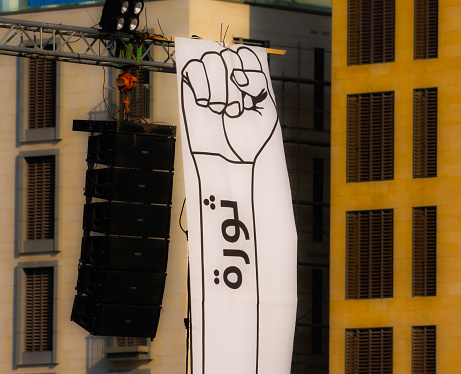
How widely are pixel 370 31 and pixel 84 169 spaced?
11.0 meters

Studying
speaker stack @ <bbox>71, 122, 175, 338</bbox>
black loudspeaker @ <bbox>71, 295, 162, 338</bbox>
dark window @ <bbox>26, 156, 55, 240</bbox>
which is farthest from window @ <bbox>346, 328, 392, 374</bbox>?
speaker stack @ <bbox>71, 122, 175, 338</bbox>

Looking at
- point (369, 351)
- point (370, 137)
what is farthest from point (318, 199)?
point (369, 351)

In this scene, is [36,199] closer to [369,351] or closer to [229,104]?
[369,351]

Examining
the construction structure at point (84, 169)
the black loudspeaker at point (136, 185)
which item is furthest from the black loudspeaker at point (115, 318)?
the construction structure at point (84, 169)

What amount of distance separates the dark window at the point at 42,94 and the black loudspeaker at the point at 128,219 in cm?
2134

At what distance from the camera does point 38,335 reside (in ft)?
170

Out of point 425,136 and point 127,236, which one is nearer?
point 127,236

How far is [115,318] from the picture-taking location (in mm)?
31156

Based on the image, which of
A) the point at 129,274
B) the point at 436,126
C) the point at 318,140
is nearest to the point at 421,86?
the point at 436,126

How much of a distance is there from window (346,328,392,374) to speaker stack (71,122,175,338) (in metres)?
17.7

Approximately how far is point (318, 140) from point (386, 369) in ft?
32.4

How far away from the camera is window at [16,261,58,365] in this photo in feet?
169

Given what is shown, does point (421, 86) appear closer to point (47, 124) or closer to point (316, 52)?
point (316, 52)

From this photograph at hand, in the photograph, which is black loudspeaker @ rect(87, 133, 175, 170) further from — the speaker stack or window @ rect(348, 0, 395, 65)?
window @ rect(348, 0, 395, 65)
